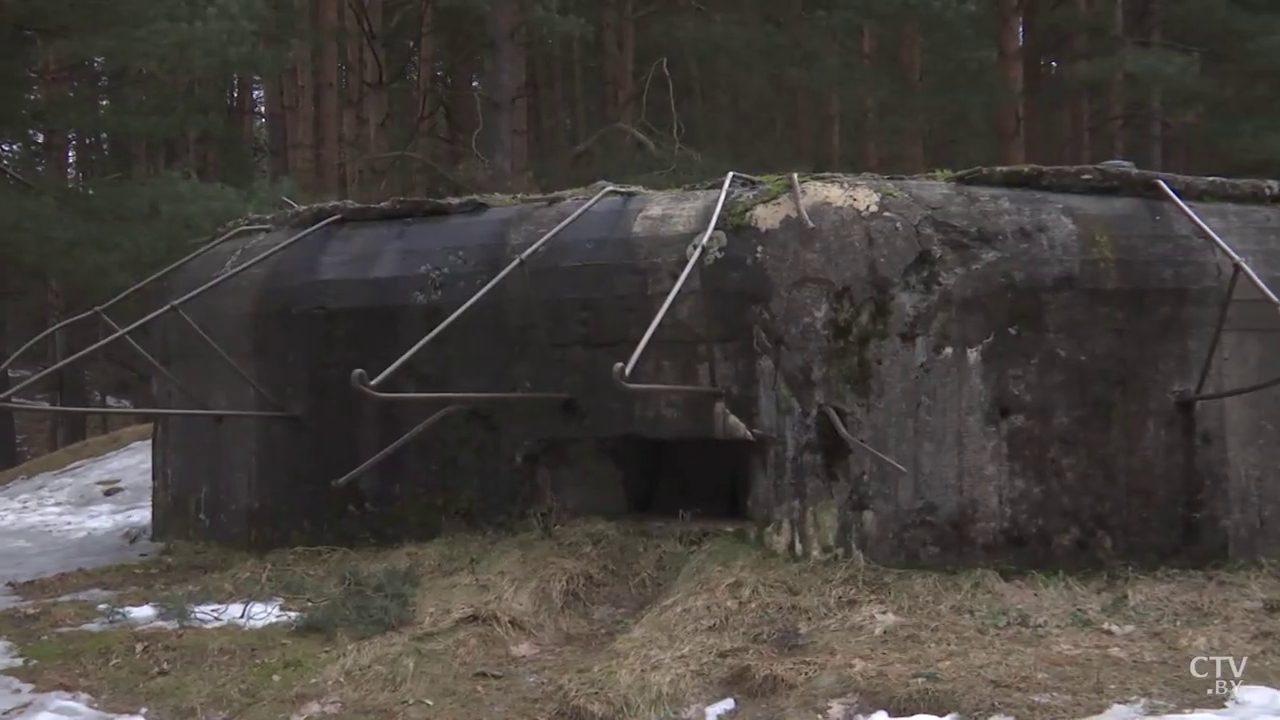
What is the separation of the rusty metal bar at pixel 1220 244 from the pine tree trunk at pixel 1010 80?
5477 mm

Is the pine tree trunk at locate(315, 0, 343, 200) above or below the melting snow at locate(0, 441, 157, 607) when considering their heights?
above

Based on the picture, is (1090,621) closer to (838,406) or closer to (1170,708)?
(1170,708)

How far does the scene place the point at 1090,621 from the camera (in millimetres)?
4961

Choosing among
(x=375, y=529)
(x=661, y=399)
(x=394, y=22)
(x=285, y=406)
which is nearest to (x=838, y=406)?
(x=661, y=399)

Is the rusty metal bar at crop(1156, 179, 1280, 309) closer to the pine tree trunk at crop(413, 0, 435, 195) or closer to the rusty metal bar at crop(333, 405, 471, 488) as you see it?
the rusty metal bar at crop(333, 405, 471, 488)

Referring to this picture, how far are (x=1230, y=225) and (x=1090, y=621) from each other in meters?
2.32

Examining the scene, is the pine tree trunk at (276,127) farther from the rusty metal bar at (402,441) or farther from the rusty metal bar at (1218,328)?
the rusty metal bar at (1218,328)

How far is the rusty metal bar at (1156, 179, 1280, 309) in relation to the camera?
486cm

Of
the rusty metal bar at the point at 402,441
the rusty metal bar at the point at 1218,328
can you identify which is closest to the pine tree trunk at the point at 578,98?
the rusty metal bar at the point at 402,441

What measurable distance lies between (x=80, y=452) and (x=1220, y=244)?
11.3 m

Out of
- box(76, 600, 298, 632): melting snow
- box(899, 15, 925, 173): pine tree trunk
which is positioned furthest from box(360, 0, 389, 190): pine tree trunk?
box(76, 600, 298, 632): melting snow

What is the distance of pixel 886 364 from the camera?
5672 millimetres

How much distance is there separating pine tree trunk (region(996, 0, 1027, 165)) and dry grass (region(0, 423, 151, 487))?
9.17 m

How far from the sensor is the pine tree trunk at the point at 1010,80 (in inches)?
444
